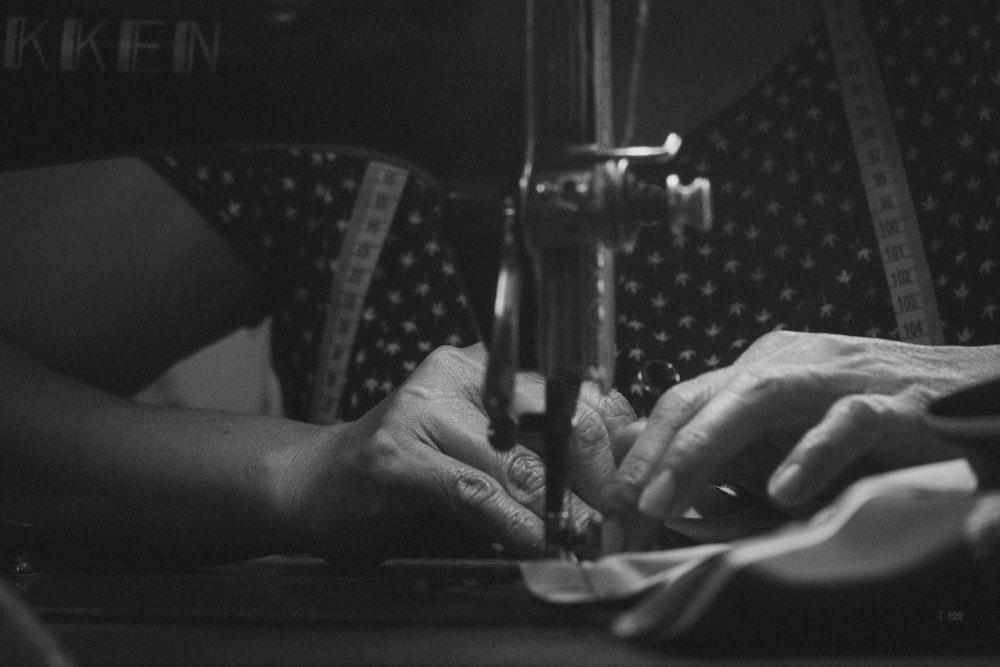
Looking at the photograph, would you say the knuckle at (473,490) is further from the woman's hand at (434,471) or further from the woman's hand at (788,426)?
the woman's hand at (788,426)

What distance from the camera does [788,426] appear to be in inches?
24.2

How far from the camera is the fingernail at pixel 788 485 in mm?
539

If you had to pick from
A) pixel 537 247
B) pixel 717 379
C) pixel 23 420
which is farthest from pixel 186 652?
pixel 23 420

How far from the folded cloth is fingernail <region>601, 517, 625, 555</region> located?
148 mm

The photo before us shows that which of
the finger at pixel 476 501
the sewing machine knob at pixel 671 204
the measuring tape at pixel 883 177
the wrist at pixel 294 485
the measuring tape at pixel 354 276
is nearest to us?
the sewing machine knob at pixel 671 204

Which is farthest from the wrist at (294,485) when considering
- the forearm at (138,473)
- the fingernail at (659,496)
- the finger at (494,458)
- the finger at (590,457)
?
the fingernail at (659,496)

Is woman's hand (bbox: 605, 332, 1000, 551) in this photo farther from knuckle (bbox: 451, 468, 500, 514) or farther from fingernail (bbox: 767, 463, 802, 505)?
knuckle (bbox: 451, 468, 500, 514)

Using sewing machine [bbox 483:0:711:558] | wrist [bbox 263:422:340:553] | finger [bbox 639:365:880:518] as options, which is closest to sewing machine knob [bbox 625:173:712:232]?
sewing machine [bbox 483:0:711:558]

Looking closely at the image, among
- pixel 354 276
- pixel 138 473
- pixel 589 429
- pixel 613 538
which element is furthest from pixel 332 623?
pixel 354 276

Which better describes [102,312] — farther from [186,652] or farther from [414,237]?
[186,652]

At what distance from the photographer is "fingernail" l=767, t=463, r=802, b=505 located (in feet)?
1.77

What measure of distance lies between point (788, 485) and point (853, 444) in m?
0.06

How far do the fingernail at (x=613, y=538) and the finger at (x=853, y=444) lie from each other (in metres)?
0.09

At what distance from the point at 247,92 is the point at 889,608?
0.47 m
